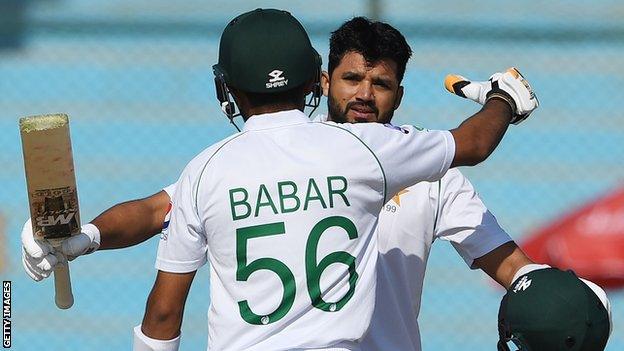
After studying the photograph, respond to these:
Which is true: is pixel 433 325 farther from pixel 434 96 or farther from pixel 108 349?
pixel 108 349

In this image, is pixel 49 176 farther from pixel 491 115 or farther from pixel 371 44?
pixel 371 44

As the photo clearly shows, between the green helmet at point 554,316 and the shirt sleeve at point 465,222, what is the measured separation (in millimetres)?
911

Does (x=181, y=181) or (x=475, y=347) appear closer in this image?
(x=181, y=181)

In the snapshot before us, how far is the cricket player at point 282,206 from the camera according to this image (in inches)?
122

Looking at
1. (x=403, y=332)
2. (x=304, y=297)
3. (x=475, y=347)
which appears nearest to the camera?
(x=304, y=297)

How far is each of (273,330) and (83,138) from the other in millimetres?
4248

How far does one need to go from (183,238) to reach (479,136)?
0.78 meters

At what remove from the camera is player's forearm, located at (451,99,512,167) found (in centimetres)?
331

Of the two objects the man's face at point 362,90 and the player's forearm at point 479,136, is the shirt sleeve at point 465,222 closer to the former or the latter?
the man's face at point 362,90

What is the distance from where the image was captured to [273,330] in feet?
10.2

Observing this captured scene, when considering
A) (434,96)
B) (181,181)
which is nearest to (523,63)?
(434,96)

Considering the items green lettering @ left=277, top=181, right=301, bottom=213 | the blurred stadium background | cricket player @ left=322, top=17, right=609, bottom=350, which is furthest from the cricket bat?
the blurred stadium background

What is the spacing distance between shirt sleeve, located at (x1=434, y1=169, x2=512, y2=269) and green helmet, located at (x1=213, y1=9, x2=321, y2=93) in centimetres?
86

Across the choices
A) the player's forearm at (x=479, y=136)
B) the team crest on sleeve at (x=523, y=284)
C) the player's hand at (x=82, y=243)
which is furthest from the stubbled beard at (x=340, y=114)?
the team crest on sleeve at (x=523, y=284)
